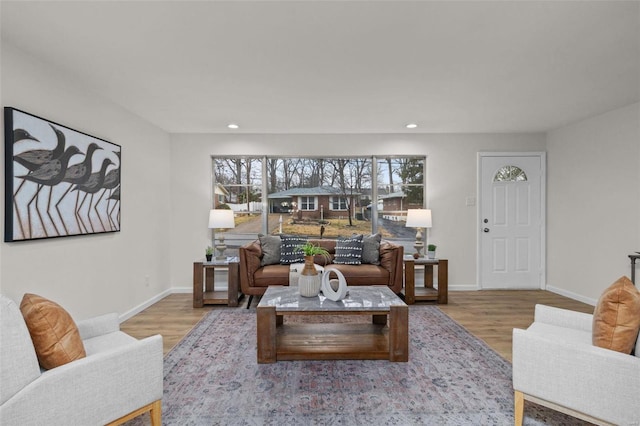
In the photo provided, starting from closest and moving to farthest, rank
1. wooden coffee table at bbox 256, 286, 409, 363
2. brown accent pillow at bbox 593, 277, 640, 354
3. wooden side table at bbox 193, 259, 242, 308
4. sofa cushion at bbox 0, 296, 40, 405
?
sofa cushion at bbox 0, 296, 40, 405, brown accent pillow at bbox 593, 277, 640, 354, wooden coffee table at bbox 256, 286, 409, 363, wooden side table at bbox 193, 259, 242, 308

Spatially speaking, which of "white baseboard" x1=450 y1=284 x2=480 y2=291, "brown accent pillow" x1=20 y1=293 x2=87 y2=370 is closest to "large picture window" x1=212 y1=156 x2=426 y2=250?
"white baseboard" x1=450 y1=284 x2=480 y2=291

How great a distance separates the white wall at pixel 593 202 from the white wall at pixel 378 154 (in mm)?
555

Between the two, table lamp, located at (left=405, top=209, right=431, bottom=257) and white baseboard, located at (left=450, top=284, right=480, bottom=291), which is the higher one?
table lamp, located at (left=405, top=209, right=431, bottom=257)

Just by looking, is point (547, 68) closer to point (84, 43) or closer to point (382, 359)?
point (382, 359)

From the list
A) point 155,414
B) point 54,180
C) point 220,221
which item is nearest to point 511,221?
point 220,221

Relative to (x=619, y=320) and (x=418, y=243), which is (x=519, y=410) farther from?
(x=418, y=243)

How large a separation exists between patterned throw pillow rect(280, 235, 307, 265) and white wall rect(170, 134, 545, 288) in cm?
128

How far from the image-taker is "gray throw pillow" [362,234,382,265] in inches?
166

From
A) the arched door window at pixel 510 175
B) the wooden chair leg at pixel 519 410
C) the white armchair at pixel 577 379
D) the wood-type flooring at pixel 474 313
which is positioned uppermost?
the arched door window at pixel 510 175

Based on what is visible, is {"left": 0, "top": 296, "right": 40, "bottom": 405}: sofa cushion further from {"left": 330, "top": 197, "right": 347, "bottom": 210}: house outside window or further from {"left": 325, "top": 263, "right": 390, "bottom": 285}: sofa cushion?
{"left": 330, "top": 197, "right": 347, "bottom": 210}: house outside window

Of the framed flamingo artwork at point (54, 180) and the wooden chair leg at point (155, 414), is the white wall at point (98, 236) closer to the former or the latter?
the framed flamingo artwork at point (54, 180)

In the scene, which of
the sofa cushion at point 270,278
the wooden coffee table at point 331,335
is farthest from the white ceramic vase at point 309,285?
the sofa cushion at point 270,278

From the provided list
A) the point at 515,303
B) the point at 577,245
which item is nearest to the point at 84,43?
the point at 515,303

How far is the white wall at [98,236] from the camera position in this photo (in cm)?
226
